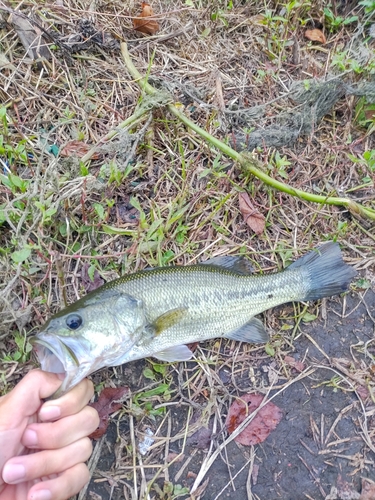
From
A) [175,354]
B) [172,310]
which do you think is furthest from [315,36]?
[175,354]

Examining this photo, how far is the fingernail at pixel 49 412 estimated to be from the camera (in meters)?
2.58

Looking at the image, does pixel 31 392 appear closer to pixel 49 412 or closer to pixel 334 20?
pixel 49 412

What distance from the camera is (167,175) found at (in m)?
3.89

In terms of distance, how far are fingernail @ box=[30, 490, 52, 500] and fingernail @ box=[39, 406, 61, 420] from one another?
0.40 m

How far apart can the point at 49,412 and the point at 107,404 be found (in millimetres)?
745

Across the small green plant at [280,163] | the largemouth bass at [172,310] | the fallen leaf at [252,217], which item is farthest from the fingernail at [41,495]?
the small green plant at [280,163]

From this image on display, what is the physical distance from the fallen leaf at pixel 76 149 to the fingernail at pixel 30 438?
89.9 inches

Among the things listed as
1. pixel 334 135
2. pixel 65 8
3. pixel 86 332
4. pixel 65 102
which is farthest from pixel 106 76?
pixel 86 332

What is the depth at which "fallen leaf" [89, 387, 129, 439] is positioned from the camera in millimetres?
3215

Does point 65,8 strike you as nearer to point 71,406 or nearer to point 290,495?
point 71,406

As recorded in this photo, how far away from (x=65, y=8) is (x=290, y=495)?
4.78 m

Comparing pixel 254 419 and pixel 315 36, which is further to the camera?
pixel 315 36

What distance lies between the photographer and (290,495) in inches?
127

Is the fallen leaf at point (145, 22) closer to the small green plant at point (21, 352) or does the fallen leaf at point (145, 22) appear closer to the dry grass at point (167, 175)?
the dry grass at point (167, 175)
